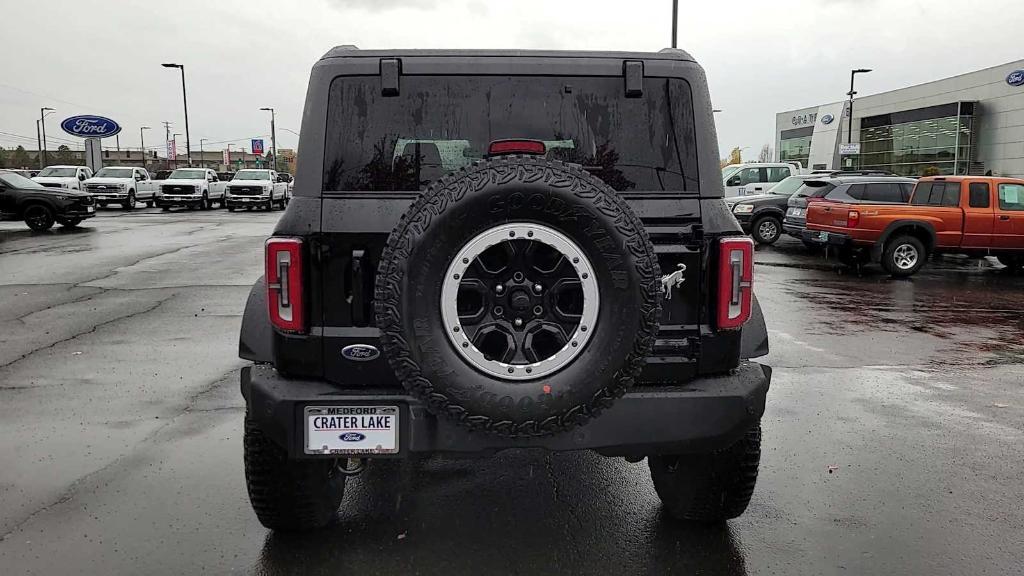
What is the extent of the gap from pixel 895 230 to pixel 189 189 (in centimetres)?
3036

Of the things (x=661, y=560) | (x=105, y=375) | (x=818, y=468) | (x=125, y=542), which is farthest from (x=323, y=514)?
(x=105, y=375)

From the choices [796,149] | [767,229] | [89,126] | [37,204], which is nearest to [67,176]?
[37,204]

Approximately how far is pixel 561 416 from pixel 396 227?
84 cm

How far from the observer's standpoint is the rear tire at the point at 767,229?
1970 cm

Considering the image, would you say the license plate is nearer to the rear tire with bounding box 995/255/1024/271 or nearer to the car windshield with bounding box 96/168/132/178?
the rear tire with bounding box 995/255/1024/271

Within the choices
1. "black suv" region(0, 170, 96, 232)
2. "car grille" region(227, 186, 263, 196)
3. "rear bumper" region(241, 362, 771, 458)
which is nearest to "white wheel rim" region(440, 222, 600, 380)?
"rear bumper" region(241, 362, 771, 458)

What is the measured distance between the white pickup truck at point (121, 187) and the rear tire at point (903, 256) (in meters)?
31.3

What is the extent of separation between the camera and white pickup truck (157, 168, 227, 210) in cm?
3553

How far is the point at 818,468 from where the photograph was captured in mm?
4566

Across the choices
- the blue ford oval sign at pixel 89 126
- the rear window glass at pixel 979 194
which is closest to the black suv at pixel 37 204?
the rear window glass at pixel 979 194

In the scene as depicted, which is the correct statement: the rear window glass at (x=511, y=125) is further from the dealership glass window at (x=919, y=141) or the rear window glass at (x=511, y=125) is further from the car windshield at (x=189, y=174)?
the dealership glass window at (x=919, y=141)

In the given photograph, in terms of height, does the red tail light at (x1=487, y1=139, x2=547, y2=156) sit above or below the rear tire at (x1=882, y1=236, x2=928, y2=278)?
above

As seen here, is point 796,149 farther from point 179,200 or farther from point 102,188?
point 102,188

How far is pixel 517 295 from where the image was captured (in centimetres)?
276
